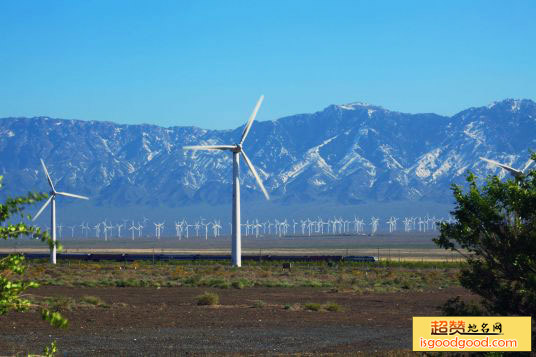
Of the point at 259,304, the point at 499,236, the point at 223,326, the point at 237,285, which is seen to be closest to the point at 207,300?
the point at 259,304

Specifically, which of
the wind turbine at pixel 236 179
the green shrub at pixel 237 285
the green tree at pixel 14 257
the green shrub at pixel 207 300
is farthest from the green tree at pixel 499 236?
the wind turbine at pixel 236 179

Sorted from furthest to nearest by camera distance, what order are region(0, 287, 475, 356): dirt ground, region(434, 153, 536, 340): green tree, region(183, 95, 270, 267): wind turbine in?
1. region(183, 95, 270, 267): wind turbine
2. region(0, 287, 475, 356): dirt ground
3. region(434, 153, 536, 340): green tree

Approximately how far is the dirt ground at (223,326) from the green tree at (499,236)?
965 cm

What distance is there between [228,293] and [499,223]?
4340 centimetres

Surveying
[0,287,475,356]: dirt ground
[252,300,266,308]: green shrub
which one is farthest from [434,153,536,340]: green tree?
[252,300,266,308]: green shrub

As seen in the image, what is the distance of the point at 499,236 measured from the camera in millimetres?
22297

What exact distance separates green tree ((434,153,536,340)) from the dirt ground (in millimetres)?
9651

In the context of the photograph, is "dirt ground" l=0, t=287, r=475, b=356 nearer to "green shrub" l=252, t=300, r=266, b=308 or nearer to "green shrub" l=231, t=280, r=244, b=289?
"green shrub" l=252, t=300, r=266, b=308

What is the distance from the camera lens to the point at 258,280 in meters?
78.9

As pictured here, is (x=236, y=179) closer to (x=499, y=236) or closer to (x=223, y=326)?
(x=223, y=326)

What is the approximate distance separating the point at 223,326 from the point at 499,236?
2100 cm

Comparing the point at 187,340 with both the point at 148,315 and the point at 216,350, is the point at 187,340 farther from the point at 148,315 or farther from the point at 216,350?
the point at 148,315

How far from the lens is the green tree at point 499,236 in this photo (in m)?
21.6

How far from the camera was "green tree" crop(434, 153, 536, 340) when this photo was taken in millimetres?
21562
